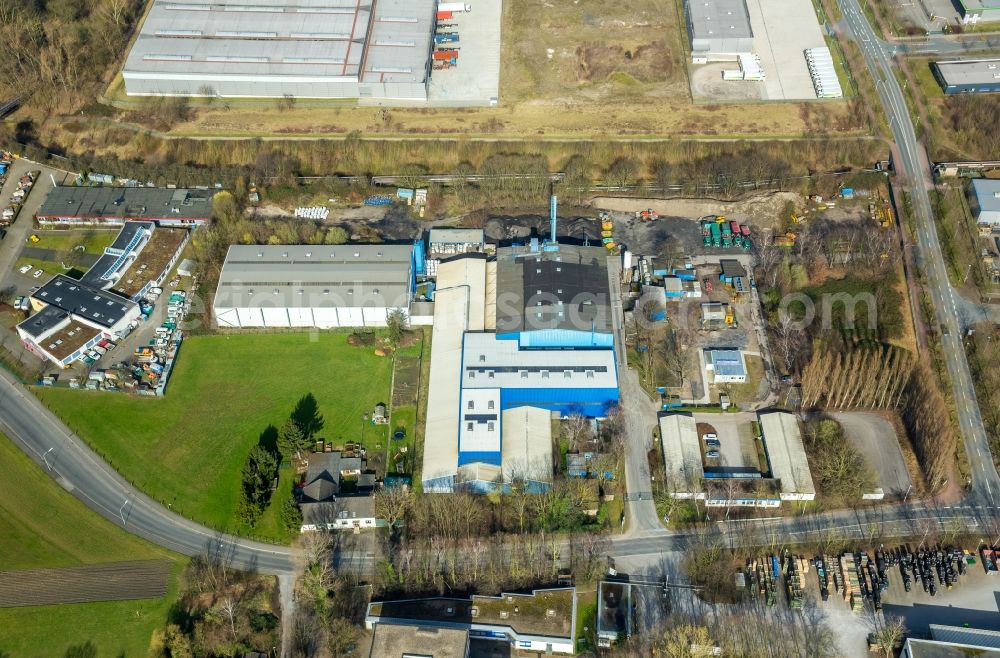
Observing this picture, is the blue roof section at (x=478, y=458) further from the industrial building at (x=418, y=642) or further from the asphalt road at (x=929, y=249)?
the asphalt road at (x=929, y=249)

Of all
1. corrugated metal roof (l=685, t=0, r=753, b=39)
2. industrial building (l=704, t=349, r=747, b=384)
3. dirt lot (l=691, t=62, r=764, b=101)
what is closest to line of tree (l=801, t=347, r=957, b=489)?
industrial building (l=704, t=349, r=747, b=384)

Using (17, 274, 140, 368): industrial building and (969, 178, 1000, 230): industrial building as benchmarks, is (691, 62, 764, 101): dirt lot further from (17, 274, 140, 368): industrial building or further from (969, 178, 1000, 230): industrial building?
(17, 274, 140, 368): industrial building

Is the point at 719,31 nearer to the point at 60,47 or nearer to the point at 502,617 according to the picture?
the point at 502,617

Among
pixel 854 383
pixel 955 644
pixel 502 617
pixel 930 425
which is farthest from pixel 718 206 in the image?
pixel 502 617

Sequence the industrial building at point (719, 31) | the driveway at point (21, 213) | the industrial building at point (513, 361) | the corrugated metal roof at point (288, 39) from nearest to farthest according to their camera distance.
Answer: the industrial building at point (513, 361) < the driveway at point (21, 213) < the corrugated metal roof at point (288, 39) < the industrial building at point (719, 31)

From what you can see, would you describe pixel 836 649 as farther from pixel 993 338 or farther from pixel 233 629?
pixel 233 629

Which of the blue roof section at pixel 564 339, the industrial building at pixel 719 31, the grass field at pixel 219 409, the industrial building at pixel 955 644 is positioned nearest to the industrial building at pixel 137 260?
the grass field at pixel 219 409
